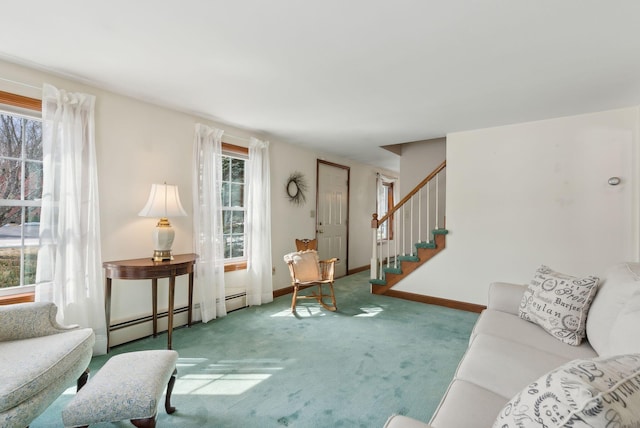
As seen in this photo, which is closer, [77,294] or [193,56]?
[193,56]

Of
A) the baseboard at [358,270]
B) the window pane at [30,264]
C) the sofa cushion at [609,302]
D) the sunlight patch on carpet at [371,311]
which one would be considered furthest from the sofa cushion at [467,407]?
the baseboard at [358,270]

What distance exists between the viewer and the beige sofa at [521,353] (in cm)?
106

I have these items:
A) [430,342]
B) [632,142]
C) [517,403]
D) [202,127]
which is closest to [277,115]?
[202,127]

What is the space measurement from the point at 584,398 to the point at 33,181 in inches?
131

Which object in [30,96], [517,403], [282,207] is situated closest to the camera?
[517,403]

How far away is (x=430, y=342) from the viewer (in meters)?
2.79

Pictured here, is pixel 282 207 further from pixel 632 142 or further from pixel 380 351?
pixel 632 142

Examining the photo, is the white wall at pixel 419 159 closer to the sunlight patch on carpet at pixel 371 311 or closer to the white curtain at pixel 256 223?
the sunlight patch on carpet at pixel 371 311

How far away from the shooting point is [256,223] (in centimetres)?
393

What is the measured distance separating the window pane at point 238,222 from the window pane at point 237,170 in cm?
43

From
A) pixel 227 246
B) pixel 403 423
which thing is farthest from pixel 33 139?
pixel 403 423

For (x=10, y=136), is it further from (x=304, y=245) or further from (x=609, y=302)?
(x=609, y=302)

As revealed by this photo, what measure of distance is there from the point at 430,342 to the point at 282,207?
2680 millimetres

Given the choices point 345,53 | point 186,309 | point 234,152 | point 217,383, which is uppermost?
point 345,53
